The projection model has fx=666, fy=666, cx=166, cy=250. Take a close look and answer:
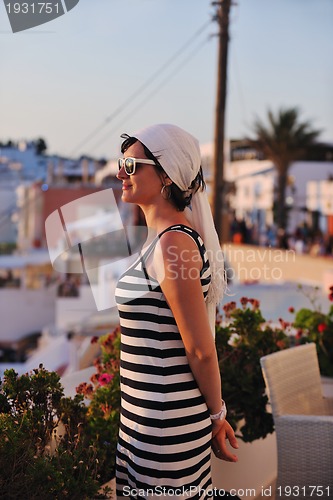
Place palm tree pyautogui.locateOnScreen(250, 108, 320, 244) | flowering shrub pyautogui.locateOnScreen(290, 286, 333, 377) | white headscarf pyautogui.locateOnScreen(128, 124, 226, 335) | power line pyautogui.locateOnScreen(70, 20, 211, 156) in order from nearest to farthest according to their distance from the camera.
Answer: white headscarf pyautogui.locateOnScreen(128, 124, 226, 335) → flowering shrub pyautogui.locateOnScreen(290, 286, 333, 377) → power line pyautogui.locateOnScreen(70, 20, 211, 156) → palm tree pyautogui.locateOnScreen(250, 108, 320, 244)

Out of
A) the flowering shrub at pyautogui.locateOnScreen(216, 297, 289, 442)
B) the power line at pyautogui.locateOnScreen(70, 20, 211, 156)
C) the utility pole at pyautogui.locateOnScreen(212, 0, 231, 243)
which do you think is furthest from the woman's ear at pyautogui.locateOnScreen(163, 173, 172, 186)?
the power line at pyautogui.locateOnScreen(70, 20, 211, 156)

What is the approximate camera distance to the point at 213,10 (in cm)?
1012

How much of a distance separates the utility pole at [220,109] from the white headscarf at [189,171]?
8.15 m

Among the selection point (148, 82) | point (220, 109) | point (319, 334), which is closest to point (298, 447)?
point (319, 334)

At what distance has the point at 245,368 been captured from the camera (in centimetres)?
308

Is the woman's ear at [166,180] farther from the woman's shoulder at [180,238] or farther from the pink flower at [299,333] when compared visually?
the pink flower at [299,333]

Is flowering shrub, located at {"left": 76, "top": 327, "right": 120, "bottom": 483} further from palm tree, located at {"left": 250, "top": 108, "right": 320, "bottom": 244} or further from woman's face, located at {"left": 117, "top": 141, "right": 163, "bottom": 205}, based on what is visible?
palm tree, located at {"left": 250, "top": 108, "right": 320, "bottom": 244}

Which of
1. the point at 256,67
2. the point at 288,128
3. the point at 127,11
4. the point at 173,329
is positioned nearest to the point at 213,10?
the point at 256,67

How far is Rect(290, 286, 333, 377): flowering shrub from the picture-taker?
12.6 feet

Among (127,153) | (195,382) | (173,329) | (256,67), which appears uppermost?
(256,67)

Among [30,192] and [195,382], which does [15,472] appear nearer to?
[195,382]

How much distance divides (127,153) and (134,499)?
3.02ft

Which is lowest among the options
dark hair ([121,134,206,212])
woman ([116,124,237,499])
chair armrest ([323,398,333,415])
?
chair armrest ([323,398,333,415])

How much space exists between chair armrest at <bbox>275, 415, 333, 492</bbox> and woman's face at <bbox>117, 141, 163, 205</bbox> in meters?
1.18
